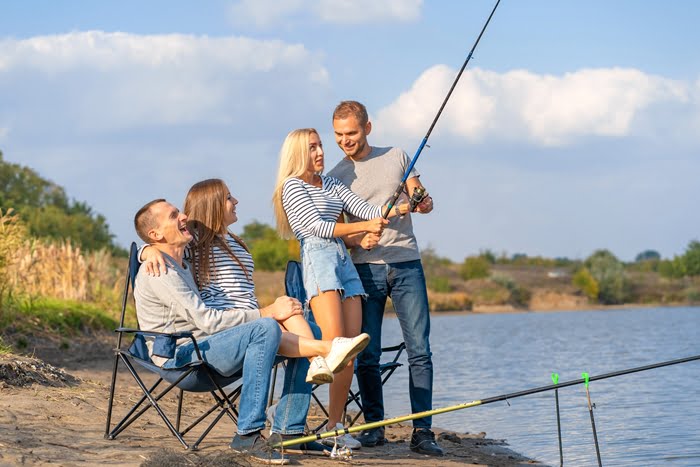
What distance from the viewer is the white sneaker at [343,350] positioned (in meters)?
3.97

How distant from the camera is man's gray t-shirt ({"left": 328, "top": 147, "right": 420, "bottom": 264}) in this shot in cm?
489

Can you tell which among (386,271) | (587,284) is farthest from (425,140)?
(587,284)

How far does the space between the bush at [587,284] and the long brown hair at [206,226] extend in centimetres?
2996

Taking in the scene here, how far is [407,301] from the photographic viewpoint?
489 centimetres

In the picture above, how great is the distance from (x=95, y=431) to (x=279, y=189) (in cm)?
145

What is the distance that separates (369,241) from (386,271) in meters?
0.27

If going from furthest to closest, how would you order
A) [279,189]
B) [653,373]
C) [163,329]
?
[653,373], [279,189], [163,329]

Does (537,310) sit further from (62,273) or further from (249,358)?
(249,358)

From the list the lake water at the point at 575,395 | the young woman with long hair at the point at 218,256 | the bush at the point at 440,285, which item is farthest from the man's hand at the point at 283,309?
Result: the bush at the point at 440,285

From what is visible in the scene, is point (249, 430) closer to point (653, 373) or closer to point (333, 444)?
point (333, 444)

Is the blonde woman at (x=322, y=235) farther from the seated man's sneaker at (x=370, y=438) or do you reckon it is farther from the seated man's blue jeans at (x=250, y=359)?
the seated man's blue jeans at (x=250, y=359)

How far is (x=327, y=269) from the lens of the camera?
4.59 meters

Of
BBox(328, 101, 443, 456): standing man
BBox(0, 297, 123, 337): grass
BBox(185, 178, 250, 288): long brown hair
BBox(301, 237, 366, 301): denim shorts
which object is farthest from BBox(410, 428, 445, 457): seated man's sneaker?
BBox(0, 297, 123, 337): grass

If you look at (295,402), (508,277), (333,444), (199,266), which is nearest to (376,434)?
(333,444)
